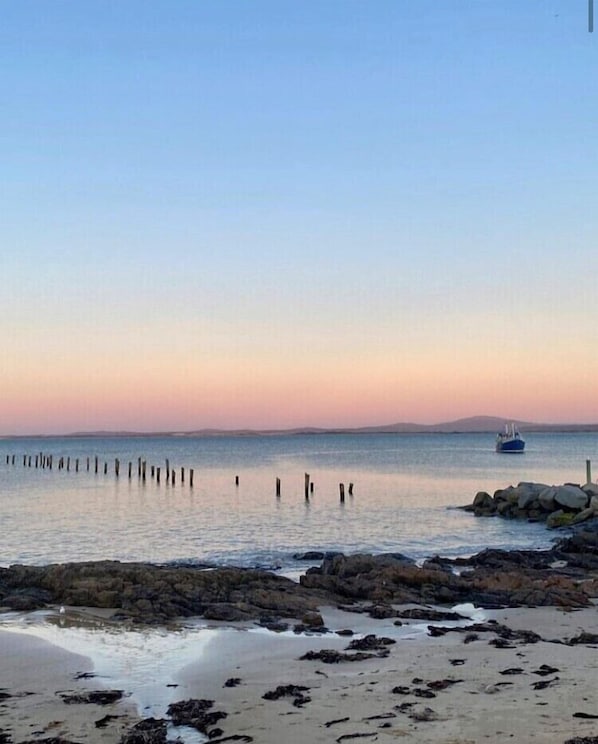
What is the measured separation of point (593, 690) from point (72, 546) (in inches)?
875

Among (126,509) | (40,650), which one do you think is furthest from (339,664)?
(126,509)

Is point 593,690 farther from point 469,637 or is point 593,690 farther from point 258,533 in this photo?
point 258,533

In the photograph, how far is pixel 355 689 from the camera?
9094mm

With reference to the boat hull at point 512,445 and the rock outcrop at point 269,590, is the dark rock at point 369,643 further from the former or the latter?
the boat hull at point 512,445

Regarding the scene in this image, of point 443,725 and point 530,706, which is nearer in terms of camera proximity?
point 443,725

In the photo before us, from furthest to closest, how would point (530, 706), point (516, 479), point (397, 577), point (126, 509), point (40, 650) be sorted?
1. point (516, 479)
2. point (126, 509)
3. point (397, 577)
4. point (40, 650)
5. point (530, 706)

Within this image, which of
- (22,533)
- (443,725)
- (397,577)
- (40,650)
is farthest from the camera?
(22,533)

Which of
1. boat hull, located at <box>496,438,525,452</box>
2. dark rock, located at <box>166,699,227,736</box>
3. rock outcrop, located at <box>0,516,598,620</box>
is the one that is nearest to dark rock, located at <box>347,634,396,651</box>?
rock outcrop, located at <box>0,516,598,620</box>

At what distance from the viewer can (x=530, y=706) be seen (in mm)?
8039

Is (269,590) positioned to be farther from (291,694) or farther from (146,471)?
(146,471)

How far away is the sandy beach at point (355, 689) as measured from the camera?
754 cm

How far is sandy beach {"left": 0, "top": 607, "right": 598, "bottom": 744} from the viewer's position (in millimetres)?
7543

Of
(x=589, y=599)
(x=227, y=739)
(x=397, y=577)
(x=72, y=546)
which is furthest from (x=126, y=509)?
(x=227, y=739)

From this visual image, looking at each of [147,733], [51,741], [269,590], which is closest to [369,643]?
[269,590]
